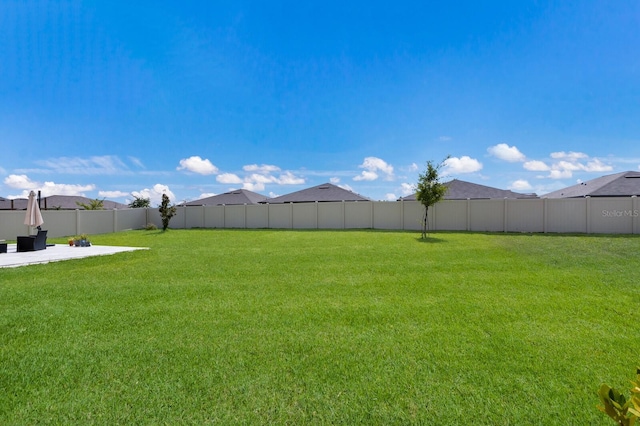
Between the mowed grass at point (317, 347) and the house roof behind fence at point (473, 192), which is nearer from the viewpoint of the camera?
the mowed grass at point (317, 347)

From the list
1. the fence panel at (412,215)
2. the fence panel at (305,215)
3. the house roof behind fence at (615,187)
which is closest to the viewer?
the house roof behind fence at (615,187)

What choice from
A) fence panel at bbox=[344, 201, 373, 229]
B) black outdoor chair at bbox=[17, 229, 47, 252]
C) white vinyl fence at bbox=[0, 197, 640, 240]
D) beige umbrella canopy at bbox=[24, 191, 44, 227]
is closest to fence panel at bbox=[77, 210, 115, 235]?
white vinyl fence at bbox=[0, 197, 640, 240]

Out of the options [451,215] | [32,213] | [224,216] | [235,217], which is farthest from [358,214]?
[32,213]

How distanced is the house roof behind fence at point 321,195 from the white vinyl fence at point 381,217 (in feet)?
11.0

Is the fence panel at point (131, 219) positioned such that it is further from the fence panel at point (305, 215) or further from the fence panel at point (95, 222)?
the fence panel at point (305, 215)

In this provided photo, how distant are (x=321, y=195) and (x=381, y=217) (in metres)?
7.25

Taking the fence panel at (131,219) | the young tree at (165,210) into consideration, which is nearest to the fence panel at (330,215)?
the young tree at (165,210)

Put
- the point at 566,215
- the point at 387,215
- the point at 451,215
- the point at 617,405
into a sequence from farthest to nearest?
the point at 387,215 < the point at 451,215 < the point at 566,215 < the point at 617,405

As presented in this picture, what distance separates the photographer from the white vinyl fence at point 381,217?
14672mm

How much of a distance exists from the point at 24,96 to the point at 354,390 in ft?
57.3

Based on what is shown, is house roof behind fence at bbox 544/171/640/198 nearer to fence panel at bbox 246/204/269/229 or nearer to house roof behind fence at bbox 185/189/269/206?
fence panel at bbox 246/204/269/229

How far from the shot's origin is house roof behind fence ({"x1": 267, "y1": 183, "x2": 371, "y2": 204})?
2392 cm

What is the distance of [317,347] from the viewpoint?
3201 millimetres

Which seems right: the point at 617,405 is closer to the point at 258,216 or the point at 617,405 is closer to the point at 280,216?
the point at 280,216
